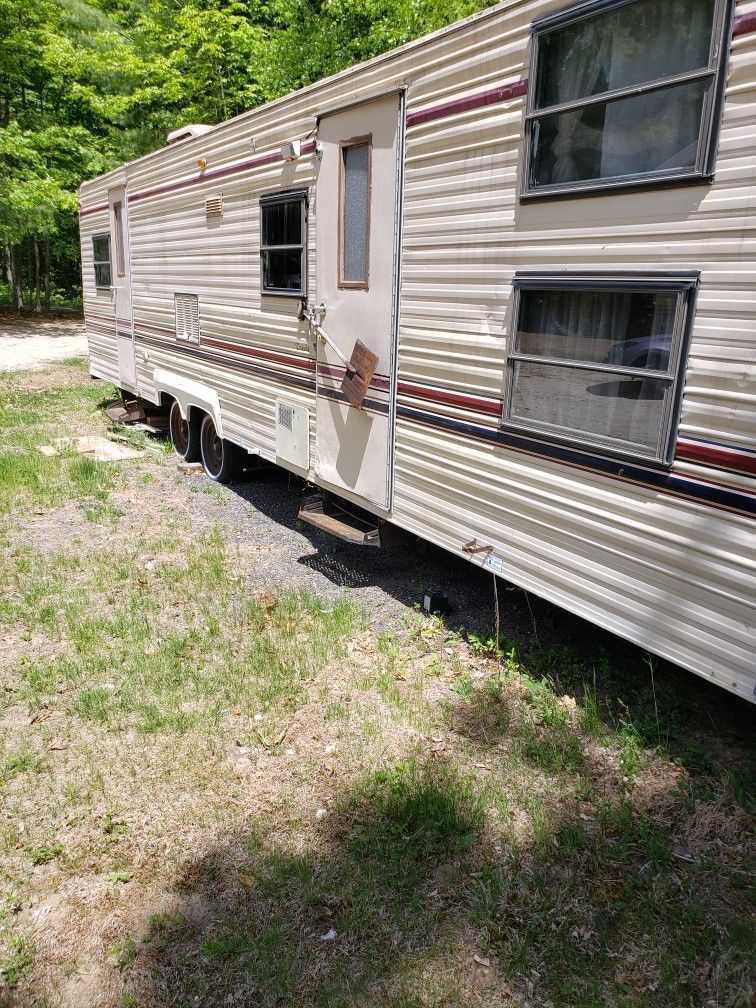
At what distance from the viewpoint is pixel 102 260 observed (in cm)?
1120

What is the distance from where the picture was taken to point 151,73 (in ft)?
65.7

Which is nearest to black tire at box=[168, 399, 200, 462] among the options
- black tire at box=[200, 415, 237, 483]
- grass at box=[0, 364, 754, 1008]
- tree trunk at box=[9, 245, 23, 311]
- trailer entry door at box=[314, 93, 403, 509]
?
black tire at box=[200, 415, 237, 483]

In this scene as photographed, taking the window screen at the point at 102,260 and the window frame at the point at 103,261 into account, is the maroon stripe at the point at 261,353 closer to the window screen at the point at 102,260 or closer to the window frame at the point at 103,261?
the window frame at the point at 103,261

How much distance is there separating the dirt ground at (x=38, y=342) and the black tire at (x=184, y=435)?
9080 mm

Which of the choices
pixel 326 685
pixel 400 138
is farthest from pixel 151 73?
pixel 326 685

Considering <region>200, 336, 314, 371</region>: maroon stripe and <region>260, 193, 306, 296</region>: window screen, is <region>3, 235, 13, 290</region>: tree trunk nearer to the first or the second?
<region>200, 336, 314, 371</region>: maroon stripe

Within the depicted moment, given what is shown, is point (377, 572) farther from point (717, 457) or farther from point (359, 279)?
point (717, 457)

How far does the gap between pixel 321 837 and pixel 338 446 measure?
3.01 meters

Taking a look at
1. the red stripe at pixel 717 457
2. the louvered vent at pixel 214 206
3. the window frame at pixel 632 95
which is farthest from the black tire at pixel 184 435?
the red stripe at pixel 717 457

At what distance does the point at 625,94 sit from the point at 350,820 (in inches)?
130

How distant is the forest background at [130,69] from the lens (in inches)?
621

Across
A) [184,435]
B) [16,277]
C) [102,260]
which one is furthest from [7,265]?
[184,435]

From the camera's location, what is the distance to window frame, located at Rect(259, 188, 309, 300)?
5.83 meters

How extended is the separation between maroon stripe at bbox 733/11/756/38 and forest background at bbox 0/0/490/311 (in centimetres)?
1333
